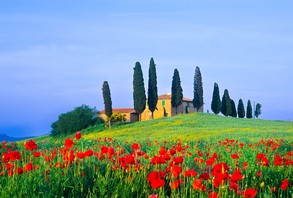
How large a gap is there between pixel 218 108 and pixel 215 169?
62331 mm

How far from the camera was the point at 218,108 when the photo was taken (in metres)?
66.0

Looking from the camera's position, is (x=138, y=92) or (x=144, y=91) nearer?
(x=138, y=92)

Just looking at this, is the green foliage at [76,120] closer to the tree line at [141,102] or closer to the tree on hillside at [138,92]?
the tree line at [141,102]

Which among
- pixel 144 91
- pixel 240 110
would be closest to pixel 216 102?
pixel 240 110

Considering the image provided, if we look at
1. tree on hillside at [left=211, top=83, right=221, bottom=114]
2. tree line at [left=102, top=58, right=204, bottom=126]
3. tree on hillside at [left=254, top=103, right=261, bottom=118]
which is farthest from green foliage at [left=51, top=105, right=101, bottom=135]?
tree on hillside at [left=254, top=103, right=261, bottom=118]

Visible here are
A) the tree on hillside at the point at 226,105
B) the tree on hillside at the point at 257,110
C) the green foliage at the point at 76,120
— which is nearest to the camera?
the green foliage at the point at 76,120

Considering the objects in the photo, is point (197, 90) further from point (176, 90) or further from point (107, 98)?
point (107, 98)

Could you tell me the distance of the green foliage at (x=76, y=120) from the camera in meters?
60.4

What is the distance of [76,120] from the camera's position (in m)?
60.4

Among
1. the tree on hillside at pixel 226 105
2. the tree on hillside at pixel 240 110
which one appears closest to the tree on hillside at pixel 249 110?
the tree on hillside at pixel 240 110

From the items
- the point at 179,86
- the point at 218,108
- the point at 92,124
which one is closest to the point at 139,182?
the point at 179,86

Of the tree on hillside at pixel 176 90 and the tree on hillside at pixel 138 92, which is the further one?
the tree on hillside at pixel 176 90

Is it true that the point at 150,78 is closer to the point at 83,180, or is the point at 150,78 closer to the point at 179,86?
the point at 179,86

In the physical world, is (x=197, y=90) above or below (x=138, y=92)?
above
